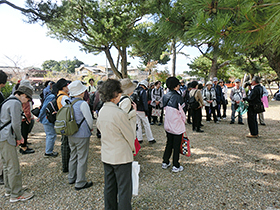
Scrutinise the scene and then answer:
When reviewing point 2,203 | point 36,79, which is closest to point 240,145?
point 2,203

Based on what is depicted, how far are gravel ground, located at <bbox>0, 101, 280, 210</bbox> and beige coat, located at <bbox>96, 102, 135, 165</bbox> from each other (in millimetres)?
989

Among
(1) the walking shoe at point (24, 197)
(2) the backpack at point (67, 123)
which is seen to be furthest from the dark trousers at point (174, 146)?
(1) the walking shoe at point (24, 197)

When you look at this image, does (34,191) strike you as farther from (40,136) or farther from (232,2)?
(232,2)

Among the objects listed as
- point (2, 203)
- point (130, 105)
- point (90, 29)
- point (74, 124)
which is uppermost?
point (90, 29)

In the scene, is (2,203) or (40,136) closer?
(2,203)

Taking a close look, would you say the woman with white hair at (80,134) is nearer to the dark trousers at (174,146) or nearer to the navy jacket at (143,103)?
the dark trousers at (174,146)

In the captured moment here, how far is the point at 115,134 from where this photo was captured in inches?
72.3

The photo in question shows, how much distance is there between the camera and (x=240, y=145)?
4555 millimetres

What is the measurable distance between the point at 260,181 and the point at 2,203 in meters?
4.17

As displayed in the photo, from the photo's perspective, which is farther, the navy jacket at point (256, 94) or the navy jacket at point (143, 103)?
the navy jacket at point (256, 94)

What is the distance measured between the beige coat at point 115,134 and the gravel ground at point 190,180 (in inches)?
38.9

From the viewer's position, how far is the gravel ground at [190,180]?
241cm

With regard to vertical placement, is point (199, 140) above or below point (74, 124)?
below

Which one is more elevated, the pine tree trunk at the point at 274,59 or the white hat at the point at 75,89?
the pine tree trunk at the point at 274,59
